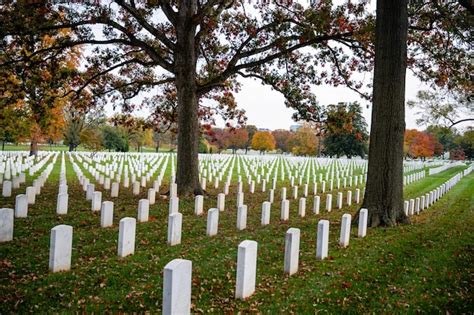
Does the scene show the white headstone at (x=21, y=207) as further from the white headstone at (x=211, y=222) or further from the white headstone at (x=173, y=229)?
the white headstone at (x=211, y=222)

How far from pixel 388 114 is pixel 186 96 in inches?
289

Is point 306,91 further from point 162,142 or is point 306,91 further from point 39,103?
point 162,142

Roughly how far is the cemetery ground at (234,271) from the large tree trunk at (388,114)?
2.63 ft

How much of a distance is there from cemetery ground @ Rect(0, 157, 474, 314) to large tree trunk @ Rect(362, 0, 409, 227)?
802 millimetres

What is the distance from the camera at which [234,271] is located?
236 inches

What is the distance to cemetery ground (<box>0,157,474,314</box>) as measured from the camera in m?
4.80

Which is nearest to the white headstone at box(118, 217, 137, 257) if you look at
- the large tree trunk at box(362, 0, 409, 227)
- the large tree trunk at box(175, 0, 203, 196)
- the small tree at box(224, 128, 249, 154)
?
the large tree trunk at box(362, 0, 409, 227)

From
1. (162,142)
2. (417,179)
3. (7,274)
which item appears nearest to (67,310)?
(7,274)

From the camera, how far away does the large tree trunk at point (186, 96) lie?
569 inches

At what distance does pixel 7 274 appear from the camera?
5461 mm

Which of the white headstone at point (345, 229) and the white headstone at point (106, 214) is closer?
the white headstone at point (345, 229)

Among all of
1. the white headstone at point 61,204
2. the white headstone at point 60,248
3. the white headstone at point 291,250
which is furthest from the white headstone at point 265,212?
the white headstone at point 60,248

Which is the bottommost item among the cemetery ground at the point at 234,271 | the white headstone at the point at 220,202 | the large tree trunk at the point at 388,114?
the cemetery ground at the point at 234,271

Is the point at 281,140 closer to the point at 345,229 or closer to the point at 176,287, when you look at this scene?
the point at 345,229
